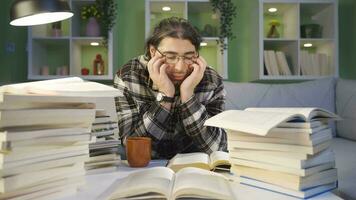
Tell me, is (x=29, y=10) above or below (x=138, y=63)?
above

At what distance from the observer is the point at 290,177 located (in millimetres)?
734

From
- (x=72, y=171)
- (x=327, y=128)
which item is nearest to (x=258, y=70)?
(x=327, y=128)

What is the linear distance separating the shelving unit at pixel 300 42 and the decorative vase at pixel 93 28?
4.47 ft

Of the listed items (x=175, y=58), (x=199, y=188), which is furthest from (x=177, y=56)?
(x=199, y=188)

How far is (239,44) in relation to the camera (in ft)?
10.8

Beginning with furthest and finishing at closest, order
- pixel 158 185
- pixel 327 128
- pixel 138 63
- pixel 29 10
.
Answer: pixel 138 63, pixel 29 10, pixel 327 128, pixel 158 185

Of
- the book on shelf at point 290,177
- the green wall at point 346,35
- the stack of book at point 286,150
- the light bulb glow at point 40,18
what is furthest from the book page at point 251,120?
the green wall at point 346,35

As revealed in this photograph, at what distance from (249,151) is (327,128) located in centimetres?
18

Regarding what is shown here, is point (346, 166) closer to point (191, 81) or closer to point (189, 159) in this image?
point (191, 81)

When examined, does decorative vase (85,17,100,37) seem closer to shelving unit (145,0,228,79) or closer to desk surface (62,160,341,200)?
shelving unit (145,0,228,79)

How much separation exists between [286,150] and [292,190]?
0.08 meters

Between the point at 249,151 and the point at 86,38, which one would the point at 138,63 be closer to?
the point at 249,151

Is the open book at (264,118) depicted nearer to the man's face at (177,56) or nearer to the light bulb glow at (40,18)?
the man's face at (177,56)

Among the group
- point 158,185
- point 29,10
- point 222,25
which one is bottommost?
point 158,185
